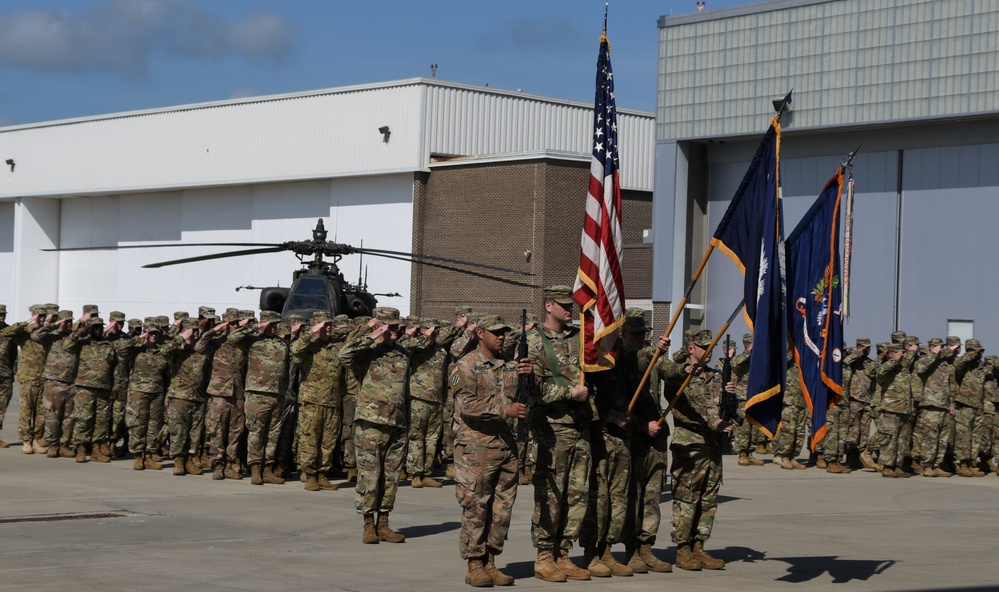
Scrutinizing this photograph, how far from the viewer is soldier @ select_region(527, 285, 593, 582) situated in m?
9.48

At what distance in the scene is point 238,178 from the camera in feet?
→ 153

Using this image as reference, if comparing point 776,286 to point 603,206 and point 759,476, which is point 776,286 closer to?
point 603,206

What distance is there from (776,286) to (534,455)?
2231 millimetres

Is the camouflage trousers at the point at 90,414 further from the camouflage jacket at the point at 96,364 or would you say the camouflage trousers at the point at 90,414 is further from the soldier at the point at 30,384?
the soldier at the point at 30,384

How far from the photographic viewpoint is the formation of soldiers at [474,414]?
A: 31.3 ft

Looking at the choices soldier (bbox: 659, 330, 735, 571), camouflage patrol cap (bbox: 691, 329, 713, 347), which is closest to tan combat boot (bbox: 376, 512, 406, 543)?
soldier (bbox: 659, 330, 735, 571)

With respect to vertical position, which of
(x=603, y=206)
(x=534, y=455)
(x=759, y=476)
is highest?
(x=603, y=206)

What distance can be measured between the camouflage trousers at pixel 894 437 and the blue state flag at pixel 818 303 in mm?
8884

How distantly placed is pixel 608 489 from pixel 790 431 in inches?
413

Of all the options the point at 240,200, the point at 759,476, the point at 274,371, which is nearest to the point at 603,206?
the point at 274,371

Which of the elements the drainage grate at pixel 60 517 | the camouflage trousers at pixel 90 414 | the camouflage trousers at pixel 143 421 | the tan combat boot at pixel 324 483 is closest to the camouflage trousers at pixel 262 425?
the tan combat boot at pixel 324 483

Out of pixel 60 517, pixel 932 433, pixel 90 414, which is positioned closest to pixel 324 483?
pixel 60 517

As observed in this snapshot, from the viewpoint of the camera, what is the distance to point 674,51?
33.5m

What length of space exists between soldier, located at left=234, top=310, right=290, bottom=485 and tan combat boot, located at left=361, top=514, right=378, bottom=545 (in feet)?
13.9
